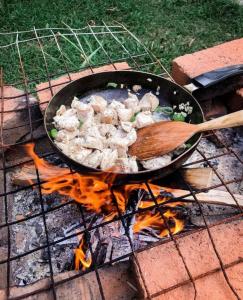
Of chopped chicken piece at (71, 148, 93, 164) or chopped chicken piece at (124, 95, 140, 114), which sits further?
chopped chicken piece at (124, 95, 140, 114)

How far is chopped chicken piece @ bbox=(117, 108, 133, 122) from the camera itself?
239cm

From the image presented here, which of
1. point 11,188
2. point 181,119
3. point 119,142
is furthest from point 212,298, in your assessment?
point 11,188

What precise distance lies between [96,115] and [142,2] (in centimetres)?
334

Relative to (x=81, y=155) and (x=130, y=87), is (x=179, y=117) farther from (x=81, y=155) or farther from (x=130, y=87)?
(x=81, y=155)

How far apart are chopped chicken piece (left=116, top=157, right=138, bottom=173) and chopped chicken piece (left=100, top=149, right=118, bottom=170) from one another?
30mm

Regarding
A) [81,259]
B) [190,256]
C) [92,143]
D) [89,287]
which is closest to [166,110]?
[92,143]

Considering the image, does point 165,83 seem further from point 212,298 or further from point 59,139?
point 212,298

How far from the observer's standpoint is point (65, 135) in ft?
7.27

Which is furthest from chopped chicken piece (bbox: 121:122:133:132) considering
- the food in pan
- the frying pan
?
the frying pan

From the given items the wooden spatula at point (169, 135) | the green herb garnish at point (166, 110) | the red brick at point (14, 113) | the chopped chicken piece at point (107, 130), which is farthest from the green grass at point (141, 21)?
the wooden spatula at point (169, 135)

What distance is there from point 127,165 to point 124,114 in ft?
1.52

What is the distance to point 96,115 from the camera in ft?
8.00

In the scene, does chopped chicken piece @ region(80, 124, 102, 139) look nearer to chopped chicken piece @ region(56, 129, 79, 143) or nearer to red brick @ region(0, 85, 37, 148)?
chopped chicken piece @ region(56, 129, 79, 143)

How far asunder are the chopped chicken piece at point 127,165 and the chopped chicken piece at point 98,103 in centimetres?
48
